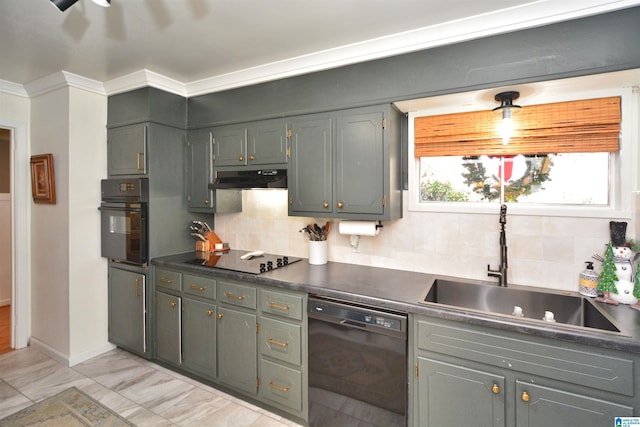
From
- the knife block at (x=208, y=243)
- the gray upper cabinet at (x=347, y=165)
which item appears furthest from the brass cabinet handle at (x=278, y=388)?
the knife block at (x=208, y=243)

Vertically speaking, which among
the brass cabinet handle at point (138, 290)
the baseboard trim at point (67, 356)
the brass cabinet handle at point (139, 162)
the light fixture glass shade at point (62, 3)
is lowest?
the baseboard trim at point (67, 356)

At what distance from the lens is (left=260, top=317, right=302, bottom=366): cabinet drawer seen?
2125 mm

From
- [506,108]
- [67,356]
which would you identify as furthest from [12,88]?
[506,108]

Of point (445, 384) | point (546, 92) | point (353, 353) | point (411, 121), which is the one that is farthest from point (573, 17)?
point (353, 353)

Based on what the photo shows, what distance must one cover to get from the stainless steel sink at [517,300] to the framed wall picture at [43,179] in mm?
3258

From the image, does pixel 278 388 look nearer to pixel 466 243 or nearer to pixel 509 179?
pixel 466 243

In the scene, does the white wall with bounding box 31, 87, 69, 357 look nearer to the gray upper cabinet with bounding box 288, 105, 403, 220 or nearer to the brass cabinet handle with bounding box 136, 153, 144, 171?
the brass cabinet handle with bounding box 136, 153, 144, 171

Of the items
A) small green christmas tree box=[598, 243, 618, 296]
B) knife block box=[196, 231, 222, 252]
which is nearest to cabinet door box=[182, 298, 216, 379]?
knife block box=[196, 231, 222, 252]

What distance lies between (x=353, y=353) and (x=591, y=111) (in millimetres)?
1991

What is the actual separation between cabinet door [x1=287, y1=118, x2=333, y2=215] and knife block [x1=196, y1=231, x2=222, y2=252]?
109 centimetres

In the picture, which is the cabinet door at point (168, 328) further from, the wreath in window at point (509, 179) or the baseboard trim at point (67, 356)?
the wreath in window at point (509, 179)

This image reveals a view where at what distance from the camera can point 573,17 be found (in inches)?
65.3

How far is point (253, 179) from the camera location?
2.61 metres

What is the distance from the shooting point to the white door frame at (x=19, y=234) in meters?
3.12
